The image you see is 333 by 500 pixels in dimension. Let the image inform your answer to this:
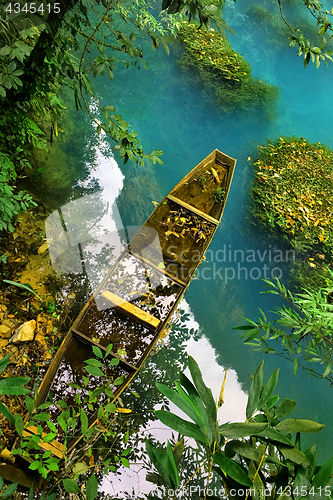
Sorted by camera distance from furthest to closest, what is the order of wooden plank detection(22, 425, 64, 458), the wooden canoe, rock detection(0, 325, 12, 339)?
rock detection(0, 325, 12, 339)
the wooden canoe
wooden plank detection(22, 425, 64, 458)

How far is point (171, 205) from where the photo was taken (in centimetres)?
333

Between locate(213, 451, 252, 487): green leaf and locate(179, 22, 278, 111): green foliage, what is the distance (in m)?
4.80

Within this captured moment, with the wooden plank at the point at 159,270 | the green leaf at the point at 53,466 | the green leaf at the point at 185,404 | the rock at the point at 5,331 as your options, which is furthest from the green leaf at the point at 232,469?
the rock at the point at 5,331

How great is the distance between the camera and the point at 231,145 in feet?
14.6

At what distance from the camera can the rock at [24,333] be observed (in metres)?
2.65

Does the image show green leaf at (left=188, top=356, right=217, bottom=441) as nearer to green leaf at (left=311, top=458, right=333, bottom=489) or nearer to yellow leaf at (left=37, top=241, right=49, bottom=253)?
green leaf at (left=311, top=458, right=333, bottom=489)

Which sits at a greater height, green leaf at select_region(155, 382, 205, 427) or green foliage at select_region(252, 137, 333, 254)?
green foliage at select_region(252, 137, 333, 254)

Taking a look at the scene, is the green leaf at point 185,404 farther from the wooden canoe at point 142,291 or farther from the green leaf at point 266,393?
the wooden canoe at point 142,291

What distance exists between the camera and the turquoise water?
131 inches

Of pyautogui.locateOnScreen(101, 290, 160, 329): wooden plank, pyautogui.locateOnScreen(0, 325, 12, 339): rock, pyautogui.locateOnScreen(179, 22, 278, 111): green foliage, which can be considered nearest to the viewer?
pyautogui.locateOnScreen(0, 325, 12, 339): rock

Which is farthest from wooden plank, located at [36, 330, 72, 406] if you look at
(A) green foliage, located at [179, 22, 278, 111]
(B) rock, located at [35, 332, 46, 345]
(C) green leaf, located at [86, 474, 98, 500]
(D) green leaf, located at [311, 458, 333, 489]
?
(A) green foliage, located at [179, 22, 278, 111]

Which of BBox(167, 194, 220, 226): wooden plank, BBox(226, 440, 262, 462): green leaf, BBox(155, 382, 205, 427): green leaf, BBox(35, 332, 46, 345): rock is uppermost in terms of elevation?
BBox(167, 194, 220, 226): wooden plank

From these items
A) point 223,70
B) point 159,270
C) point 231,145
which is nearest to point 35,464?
point 159,270

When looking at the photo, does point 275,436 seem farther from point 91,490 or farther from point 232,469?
point 91,490
